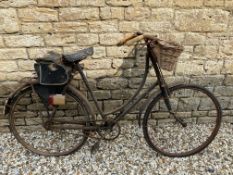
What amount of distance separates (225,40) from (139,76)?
115 centimetres

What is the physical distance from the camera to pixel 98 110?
334cm

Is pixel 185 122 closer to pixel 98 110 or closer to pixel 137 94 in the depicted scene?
pixel 137 94

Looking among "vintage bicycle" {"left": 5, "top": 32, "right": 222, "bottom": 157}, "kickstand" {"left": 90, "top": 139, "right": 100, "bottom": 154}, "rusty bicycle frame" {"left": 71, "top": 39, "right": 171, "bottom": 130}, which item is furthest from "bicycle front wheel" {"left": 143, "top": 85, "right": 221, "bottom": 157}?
"kickstand" {"left": 90, "top": 139, "right": 100, "bottom": 154}

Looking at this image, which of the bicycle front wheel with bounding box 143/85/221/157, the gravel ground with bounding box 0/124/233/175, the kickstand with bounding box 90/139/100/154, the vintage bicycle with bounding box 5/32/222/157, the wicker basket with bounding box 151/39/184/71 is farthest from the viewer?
the bicycle front wheel with bounding box 143/85/221/157

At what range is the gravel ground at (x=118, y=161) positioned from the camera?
345cm

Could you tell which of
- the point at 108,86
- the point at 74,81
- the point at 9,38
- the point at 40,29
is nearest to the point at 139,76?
the point at 108,86

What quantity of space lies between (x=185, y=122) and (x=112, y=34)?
1.61 m

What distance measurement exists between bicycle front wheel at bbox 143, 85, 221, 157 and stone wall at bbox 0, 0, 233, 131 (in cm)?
29

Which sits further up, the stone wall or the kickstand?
the stone wall

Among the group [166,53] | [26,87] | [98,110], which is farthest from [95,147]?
[166,53]

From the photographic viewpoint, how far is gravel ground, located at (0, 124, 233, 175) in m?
3.45

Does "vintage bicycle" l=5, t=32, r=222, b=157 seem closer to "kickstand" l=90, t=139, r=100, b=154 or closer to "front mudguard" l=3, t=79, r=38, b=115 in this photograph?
"front mudguard" l=3, t=79, r=38, b=115

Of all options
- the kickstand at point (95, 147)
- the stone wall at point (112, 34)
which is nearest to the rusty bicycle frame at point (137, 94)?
the kickstand at point (95, 147)

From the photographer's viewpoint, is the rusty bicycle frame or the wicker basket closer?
the wicker basket
